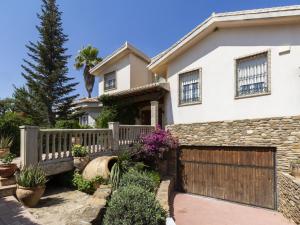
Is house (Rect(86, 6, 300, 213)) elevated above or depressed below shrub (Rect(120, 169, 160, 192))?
above

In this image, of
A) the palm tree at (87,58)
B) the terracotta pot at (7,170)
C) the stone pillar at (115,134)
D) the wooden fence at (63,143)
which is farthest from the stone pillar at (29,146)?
the palm tree at (87,58)

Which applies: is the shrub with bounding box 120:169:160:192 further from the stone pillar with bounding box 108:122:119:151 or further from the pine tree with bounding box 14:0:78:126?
the pine tree with bounding box 14:0:78:126

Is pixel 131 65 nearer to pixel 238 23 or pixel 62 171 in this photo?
pixel 238 23

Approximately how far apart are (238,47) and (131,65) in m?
8.60

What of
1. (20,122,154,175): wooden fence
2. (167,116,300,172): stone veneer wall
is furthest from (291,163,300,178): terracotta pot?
(20,122,154,175): wooden fence

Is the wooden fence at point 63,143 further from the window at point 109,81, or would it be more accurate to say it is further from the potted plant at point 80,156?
the window at point 109,81

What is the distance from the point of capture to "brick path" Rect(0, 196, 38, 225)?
5.48 meters

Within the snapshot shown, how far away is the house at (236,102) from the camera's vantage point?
34.0ft

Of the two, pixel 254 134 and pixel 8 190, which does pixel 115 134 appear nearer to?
pixel 8 190

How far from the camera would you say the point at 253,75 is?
37.1 ft

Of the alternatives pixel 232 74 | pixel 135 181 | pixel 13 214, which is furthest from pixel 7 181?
pixel 232 74

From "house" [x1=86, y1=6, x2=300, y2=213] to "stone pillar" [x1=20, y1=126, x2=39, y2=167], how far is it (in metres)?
7.62

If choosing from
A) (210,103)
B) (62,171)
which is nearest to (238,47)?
(210,103)

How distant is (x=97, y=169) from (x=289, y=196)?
23.6 ft
